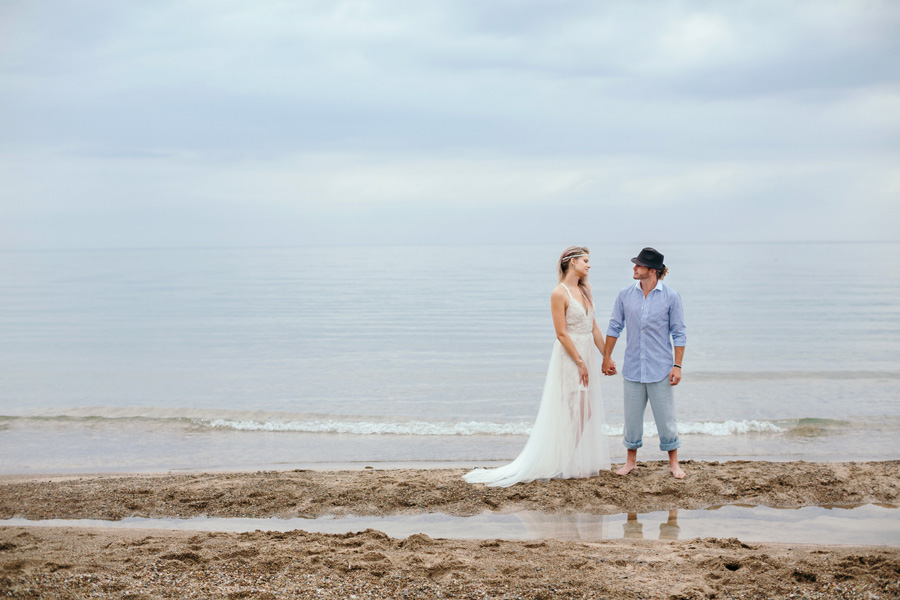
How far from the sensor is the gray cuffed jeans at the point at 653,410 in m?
6.64

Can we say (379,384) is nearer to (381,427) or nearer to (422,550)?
(381,427)

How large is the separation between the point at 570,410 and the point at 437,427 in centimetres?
479

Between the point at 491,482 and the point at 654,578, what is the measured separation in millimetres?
2559

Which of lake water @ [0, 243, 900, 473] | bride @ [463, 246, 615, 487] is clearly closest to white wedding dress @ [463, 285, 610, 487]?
bride @ [463, 246, 615, 487]

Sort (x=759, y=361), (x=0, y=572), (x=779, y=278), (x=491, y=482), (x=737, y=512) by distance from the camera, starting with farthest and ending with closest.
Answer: (x=779, y=278)
(x=759, y=361)
(x=491, y=482)
(x=737, y=512)
(x=0, y=572)

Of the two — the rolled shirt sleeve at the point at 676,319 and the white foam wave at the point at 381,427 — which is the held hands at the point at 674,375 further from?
the white foam wave at the point at 381,427

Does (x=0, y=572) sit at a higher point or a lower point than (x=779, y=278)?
lower

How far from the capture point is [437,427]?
11.2m

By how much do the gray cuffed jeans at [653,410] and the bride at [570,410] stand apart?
293 millimetres

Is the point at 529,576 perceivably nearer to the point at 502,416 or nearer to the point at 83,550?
the point at 83,550

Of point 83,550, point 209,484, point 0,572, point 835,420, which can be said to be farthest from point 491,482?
point 835,420

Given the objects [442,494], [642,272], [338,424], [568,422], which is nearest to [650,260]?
[642,272]

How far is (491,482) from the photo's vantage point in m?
6.73

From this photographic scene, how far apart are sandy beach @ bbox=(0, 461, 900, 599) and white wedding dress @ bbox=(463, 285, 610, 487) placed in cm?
18
